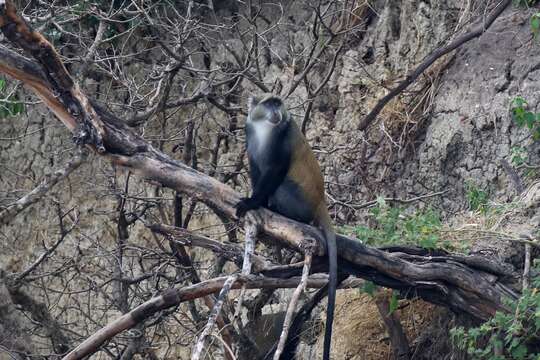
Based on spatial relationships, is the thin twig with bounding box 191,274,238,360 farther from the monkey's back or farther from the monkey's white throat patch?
the monkey's white throat patch

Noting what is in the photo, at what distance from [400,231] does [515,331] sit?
0.89 meters

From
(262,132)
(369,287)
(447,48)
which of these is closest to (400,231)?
(369,287)

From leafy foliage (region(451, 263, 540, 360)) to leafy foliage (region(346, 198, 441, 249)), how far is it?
1.60 feet

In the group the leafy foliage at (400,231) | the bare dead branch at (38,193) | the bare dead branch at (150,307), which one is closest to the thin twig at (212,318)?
the bare dead branch at (150,307)

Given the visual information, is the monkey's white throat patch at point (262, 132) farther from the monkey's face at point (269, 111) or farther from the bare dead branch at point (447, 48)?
the bare dead branch at point (447, 48)

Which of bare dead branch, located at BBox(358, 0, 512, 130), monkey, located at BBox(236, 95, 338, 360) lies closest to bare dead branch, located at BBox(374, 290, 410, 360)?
monkey, located at BBox(236, 95, 338, 360)

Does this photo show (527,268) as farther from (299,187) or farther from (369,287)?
(299,187)

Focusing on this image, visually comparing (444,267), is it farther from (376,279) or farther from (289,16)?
(289,16)

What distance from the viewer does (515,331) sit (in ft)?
13.8

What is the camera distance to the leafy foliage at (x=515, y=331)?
4273 millimetres

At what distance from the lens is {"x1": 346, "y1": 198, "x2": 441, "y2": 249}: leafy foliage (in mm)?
4711

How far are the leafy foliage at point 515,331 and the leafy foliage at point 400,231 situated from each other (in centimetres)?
49

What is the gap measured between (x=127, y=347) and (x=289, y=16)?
2.81 metres

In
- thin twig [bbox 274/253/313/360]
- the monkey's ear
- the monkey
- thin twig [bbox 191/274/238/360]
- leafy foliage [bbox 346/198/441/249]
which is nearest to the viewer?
thin twig [bbox 191/274/238/360]
